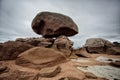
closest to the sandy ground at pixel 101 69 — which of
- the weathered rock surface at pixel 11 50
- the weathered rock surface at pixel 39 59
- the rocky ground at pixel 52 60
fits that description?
the rocky ground at pixel 52 60

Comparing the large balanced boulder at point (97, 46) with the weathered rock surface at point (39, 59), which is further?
the large balanced boulder at point (97, 46)

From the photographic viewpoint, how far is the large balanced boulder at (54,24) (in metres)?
14.8

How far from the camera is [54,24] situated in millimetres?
14852

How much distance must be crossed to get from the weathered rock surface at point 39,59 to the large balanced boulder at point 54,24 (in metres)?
6.08

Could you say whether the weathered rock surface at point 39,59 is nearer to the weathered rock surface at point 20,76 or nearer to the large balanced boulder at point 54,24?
the weathered rock surface at point 20,76

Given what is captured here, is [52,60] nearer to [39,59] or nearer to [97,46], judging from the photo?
[39,59]

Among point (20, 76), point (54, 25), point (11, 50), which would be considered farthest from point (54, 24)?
point (20, 76)

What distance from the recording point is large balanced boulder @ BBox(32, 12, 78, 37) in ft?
48.5

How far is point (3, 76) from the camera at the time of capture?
6.19 meters

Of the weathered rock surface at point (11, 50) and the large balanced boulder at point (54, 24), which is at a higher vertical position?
the large balanced boulder at point (54, 24)

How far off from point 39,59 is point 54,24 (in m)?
7.24

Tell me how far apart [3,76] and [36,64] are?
80.5 inches

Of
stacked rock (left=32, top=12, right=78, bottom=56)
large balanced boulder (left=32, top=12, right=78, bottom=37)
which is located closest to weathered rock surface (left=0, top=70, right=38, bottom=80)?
stacked rock (left=32, top=12, right=78, bottom=56)

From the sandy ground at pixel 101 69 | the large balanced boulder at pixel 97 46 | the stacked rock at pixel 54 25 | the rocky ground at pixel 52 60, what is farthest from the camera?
the large balanced boulder at pixel 97 46
